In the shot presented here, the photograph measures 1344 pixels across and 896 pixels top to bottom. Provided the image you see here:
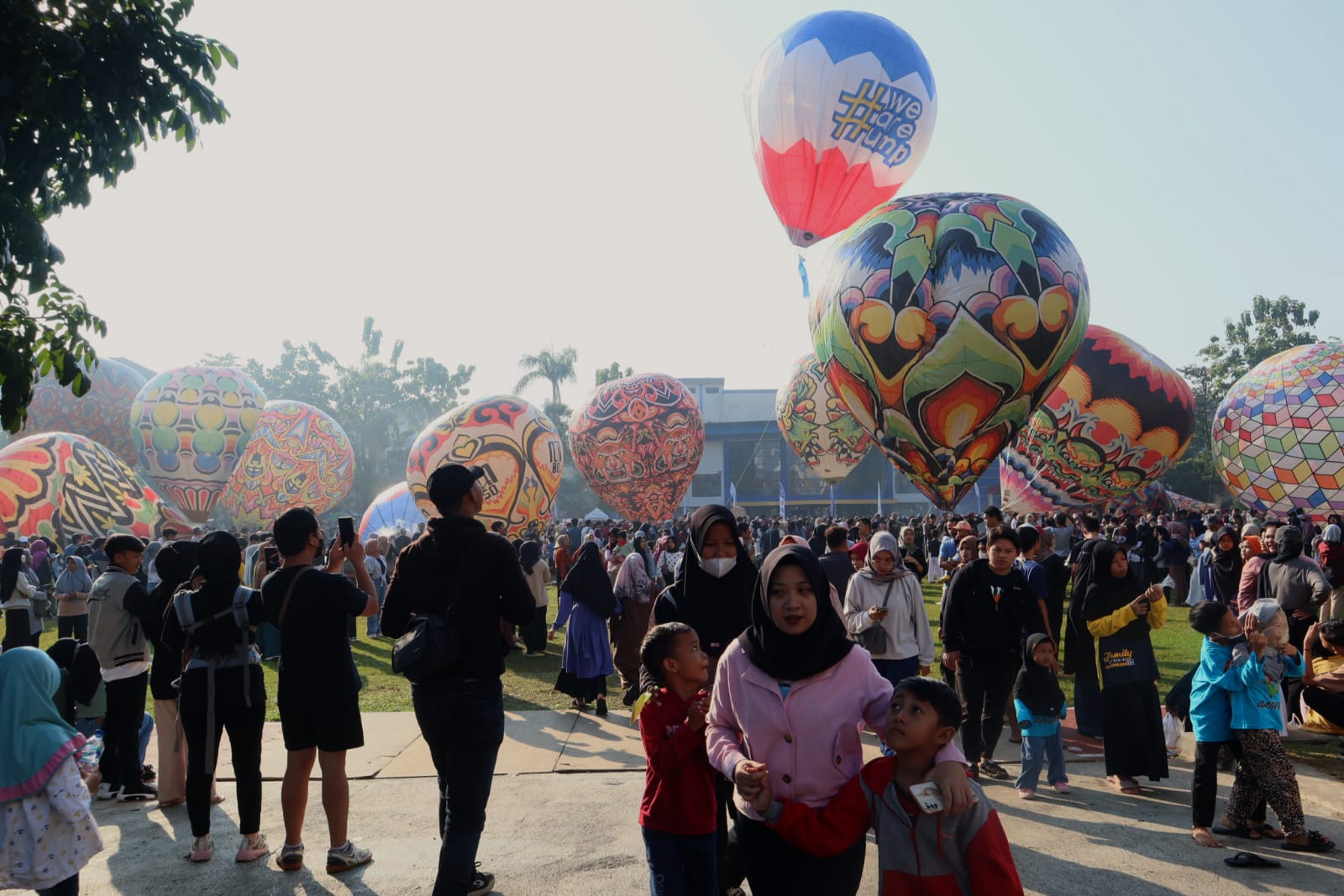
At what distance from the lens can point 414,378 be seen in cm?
6762

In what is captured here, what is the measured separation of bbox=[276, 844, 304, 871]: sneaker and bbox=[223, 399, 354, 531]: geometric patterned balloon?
2970cm

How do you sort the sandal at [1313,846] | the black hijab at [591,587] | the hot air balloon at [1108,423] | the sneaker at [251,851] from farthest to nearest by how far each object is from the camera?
the hot air balloon at [1108,423] → the black hijab at [591,587] → the sandal at [1313,846] → the sneaker at [251,851]

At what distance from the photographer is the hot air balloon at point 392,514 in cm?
3019

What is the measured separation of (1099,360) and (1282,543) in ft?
53.4

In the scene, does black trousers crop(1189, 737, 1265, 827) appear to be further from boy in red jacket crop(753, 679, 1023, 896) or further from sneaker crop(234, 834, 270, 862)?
sneaker crop(234, 834, 270, 862)

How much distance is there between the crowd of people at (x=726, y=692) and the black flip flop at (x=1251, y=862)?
30cm

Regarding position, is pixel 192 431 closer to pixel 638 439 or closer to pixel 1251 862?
pixel 638 439

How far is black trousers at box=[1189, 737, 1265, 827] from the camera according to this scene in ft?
16.4

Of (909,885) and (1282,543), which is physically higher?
(1282,543)

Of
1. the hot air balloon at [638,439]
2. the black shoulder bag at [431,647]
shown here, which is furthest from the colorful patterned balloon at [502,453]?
the black shoulder bag at [431,647]

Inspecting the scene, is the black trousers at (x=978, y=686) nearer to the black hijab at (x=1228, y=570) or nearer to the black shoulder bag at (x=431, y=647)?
the black shoulder bag at (x=431, y=647)

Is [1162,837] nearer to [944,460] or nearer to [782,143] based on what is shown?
[944,460]

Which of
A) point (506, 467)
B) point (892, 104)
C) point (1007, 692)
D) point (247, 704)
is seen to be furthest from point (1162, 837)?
point (506, 467)

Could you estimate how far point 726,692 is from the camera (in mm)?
2990
